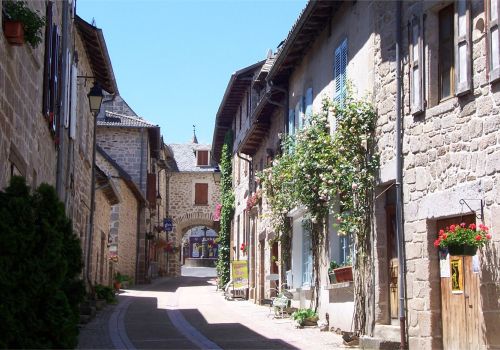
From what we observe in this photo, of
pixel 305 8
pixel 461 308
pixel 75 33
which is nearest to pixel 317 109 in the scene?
pixel 305 8

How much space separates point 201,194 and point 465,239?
→ 38737 millimetres

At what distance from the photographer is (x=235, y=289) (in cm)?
2441

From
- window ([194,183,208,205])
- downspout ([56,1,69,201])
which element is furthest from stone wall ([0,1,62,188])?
window ([194,183,208,205])

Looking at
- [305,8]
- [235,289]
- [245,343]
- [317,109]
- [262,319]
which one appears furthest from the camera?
[235,289]

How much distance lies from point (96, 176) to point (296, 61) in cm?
602

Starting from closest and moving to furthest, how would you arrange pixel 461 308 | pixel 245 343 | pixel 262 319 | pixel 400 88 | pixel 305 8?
pixel 461 308 → pixel 400 88 → pixel 245 343 → pixel 305 8 → pixel 262 319

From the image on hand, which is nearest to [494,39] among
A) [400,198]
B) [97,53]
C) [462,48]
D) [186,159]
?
[462,48]

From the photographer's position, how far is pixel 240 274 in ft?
78.6

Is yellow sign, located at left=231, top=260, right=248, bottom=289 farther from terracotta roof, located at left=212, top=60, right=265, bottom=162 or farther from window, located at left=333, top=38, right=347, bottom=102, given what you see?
window, located at left=333, top=38, right=347, bottom=102

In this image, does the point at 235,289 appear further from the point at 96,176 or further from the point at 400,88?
the point at 400,88

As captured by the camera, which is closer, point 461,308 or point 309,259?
point 461,308

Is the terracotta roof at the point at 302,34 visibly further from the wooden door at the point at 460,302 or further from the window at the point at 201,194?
the window at the point at 201,194

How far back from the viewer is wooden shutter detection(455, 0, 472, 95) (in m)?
9.45

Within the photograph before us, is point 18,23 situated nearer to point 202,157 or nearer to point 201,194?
point 201,194
